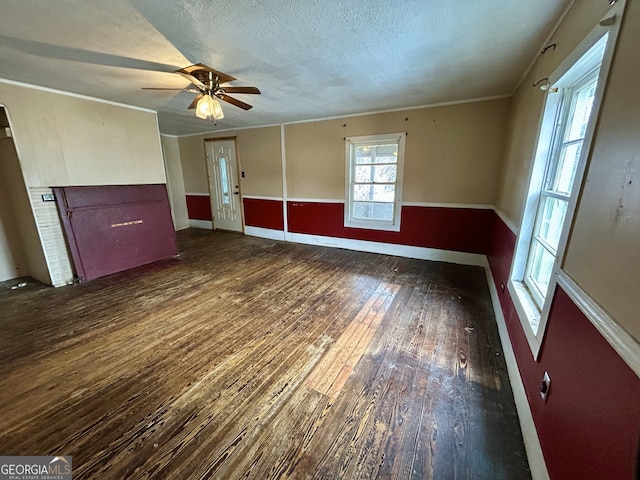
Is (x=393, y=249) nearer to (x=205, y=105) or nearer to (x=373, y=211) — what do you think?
(x=373, y=211)

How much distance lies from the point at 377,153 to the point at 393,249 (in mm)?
1656

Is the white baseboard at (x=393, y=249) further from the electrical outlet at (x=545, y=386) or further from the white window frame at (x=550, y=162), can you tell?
the electrical outlet at (x=545, y=386)

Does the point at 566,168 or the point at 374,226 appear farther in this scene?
the point at 374,226

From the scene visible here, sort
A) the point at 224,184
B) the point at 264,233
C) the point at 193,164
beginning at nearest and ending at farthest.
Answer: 1. the point at 264,233
2. the point at 224,184
3. the point at 193,164

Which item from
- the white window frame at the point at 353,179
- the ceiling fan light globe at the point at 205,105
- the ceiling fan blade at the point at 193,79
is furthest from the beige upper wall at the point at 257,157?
the ceiling fan light globe at the point at 205,105

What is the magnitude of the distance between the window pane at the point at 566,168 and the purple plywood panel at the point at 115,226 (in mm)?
4825

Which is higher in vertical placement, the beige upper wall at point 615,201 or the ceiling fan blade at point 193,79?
the ceiling fan blade at point 193,79

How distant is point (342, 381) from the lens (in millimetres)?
1740

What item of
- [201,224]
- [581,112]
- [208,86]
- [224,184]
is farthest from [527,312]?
[201,224]

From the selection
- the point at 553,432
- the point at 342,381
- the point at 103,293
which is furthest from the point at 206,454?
the point at 103,293

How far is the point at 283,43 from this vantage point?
1920 millimetres

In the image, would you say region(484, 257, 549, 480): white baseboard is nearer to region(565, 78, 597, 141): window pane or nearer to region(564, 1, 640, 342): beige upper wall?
region(564, 1, 640, 342): beige upper wall

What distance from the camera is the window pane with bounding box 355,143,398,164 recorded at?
4.11m

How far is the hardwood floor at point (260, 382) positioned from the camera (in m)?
1.26
